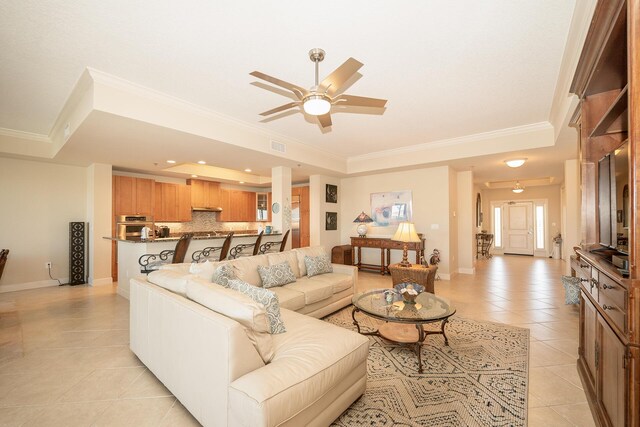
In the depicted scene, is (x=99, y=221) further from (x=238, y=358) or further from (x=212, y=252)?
(x=238, y=358)

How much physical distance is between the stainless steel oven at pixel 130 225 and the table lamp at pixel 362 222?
4.86m

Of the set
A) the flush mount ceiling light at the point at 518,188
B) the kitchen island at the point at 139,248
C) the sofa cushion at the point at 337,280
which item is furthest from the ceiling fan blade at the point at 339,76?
the flush mount ceiling light at the point at 518,188

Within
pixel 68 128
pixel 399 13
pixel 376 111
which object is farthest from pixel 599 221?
pixel 68 128

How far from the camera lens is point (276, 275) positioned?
11.5ft

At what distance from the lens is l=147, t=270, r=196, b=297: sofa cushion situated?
218cm

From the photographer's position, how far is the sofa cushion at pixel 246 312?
1.67m

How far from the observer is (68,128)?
3906 mm

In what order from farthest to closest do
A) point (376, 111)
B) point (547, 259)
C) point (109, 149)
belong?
point (547, 259), point (109, 149), point (376, 111)

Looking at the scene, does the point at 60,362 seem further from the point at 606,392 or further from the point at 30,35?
the point at 606,392

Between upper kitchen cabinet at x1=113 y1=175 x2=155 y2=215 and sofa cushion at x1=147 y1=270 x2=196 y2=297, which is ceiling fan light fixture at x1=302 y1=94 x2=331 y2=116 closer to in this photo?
sofa cushion at x1=147 y1=270 x2=196 y2=297

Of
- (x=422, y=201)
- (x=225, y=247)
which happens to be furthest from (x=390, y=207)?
(x=225, y=247)

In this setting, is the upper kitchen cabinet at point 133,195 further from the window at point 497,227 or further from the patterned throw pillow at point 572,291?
the window at point 497,227

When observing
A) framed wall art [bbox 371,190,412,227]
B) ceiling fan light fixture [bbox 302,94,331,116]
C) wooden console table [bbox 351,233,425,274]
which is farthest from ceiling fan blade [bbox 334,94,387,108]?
framed wall art [bbox 371,190,412,227]

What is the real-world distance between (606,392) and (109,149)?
6222 millimetres
